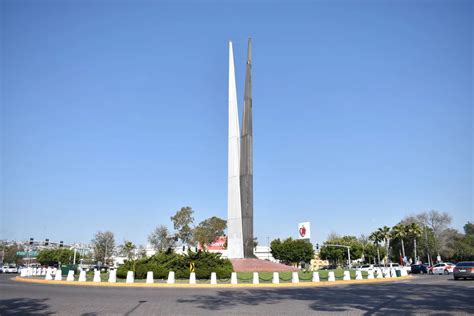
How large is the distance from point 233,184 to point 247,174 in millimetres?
1532

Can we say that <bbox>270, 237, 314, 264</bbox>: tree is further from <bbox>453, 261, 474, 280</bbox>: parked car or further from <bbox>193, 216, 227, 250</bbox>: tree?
<bbox>453, 261, 474, 280</bbox>: parked car

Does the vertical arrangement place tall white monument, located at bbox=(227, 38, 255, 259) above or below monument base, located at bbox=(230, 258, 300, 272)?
above

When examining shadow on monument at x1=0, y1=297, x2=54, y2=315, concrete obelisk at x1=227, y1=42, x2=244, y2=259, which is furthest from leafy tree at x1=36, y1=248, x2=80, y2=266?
shadow on monument at x1=0, y1=297, x2=54, y2=315

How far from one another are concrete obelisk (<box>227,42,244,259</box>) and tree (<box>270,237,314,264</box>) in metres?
50.6

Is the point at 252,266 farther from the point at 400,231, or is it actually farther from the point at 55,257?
the point at 55,257

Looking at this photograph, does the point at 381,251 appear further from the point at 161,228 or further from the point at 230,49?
the point at 230,49

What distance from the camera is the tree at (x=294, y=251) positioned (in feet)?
273

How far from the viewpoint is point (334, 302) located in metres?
14.1

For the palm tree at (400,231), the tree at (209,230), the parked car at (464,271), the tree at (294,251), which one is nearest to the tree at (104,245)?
the tree at (209,230)

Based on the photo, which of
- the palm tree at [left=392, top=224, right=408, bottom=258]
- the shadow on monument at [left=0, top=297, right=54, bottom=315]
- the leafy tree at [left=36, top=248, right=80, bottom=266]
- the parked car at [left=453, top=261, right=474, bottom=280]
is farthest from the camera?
the leafy tree at [left=36, top=248, right=80, bottom=266]

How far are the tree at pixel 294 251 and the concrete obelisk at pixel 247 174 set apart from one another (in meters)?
49.9

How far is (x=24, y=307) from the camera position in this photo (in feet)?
42.0

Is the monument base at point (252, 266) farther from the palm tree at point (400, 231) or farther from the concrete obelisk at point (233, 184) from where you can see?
the palm tree at point (400, 231)

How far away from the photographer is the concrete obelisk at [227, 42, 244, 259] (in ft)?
114
